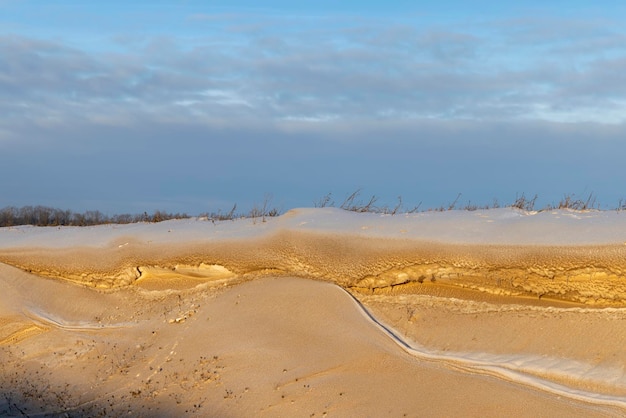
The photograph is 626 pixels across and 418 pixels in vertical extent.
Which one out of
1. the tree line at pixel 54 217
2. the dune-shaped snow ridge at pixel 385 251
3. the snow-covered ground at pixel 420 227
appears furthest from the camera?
the tree line at pixel 54 217

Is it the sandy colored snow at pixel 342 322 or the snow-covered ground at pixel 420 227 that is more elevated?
the snow-covered ground at pixel 420 227

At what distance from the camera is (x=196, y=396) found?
A: 6848mm

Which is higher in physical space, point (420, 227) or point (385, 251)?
point (420, 227)

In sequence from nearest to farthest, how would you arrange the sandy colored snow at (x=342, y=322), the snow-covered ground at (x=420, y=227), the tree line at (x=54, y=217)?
1. the sandy colored snow at (x=342, y=322)
2. the snow-covered ground at (x=420, y=227)
3. the tree line at (x=54, y=217)

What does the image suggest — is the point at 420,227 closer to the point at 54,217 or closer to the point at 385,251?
the point at 385,251

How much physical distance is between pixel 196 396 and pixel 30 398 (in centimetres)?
207

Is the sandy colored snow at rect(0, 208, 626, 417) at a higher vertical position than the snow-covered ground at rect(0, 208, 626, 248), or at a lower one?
lower

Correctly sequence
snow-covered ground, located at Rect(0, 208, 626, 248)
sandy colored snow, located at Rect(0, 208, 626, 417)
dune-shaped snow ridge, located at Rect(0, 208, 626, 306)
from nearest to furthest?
1. sandy colored snow, located at Rect(0, 208, 626, 417)
2. dune-shaped snow ridge, located at Rect(0, 208, 626, 306)
3. snow-covered ground, located at Rect(0, 208, 626, 248)

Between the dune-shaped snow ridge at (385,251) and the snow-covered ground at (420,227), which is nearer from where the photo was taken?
the dune-shaped snow ridge at (385,251)

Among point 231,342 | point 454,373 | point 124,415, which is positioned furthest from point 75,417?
point 454,373

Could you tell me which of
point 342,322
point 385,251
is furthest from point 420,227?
point 342,322

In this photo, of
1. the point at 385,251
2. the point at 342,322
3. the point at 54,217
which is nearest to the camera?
the point at 342,322

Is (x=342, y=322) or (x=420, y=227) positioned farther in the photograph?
(x=420, y=227)

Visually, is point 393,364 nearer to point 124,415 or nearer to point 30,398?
point 124,415
